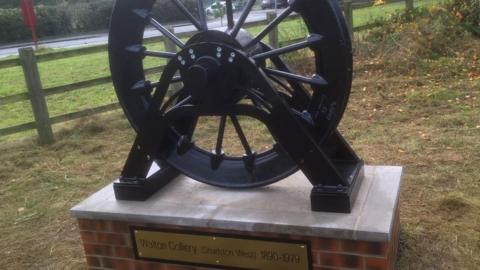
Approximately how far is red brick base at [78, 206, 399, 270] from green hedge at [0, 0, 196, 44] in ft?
78.1

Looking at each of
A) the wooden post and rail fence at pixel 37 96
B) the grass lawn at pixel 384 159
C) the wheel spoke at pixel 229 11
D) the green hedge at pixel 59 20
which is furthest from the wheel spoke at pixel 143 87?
the green hedge at pixel 59 20

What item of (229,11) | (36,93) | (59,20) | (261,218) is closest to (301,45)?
(229,11)

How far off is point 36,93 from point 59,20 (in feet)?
77.0

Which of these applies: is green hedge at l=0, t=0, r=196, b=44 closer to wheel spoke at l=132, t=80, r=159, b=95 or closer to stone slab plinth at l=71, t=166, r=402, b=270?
wheel spoke at l=132, t=80, r=159, b=95

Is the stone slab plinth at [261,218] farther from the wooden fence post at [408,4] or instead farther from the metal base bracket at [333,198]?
the wooden fence post at [408,4]

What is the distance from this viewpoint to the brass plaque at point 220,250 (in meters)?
2.91

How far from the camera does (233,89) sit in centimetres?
304

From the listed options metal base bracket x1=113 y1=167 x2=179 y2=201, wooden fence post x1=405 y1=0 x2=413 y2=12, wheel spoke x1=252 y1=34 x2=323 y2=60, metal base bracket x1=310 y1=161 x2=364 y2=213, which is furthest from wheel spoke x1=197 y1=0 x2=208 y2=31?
wooden fence post x1=405 y1=0 x2=413 y2=12

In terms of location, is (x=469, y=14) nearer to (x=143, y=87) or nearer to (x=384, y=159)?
(x=384, y=159)

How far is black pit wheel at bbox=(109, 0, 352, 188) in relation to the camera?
291 centimetres

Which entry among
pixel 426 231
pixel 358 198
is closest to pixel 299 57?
pixel 426 231

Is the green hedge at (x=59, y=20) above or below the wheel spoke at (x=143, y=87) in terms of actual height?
below

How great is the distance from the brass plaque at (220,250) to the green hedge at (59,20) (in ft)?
78.7

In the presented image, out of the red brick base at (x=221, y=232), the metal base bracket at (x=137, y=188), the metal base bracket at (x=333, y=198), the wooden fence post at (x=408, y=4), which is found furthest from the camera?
the wooden fence post at (x=408, y=4)
